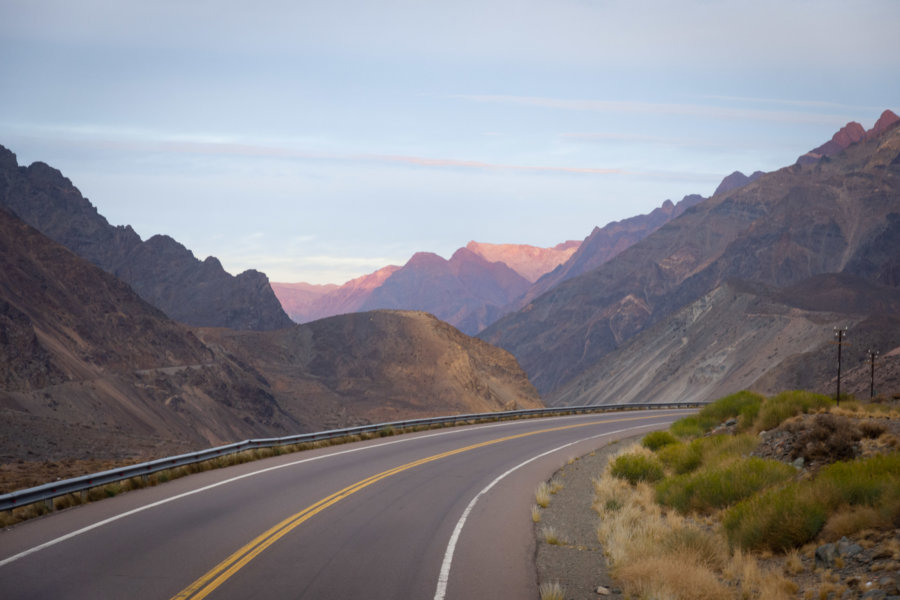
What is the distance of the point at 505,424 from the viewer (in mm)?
40344

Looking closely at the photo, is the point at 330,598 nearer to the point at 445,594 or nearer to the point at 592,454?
the point at 445,594

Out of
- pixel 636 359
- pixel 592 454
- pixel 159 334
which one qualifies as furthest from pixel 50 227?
pixel 592 454

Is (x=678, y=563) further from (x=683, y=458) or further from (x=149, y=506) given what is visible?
(x=683, y=458)

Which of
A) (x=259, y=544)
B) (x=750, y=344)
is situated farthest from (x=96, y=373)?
(x=750, y=344)

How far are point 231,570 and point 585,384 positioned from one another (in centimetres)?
14550

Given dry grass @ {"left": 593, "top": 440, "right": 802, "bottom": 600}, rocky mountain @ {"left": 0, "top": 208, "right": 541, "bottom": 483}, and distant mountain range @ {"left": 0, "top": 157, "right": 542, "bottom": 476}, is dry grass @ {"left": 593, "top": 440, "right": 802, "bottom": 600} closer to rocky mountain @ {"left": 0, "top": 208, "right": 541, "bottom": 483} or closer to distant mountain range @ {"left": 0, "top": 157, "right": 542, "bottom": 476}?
distant mountain range @ {"left": 0, "top": 157, "right": 542, "bottom": 476}

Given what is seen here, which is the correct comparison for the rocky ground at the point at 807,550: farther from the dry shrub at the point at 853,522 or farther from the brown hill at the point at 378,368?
the brown hill at the point at 378,368

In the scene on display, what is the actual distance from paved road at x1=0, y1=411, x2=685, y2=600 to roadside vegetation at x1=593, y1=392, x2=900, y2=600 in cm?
172

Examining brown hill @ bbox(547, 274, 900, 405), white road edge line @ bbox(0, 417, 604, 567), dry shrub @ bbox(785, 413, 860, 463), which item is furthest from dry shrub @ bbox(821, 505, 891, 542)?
brown hill @ bbox(547, 274, 900, 405)

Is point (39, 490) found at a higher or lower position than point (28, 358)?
lower

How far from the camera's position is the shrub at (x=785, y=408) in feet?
78.7

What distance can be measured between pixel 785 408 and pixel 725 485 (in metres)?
10.4

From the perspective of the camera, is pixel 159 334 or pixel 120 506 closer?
pixel 120 506

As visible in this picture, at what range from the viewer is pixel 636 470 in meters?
20.1
